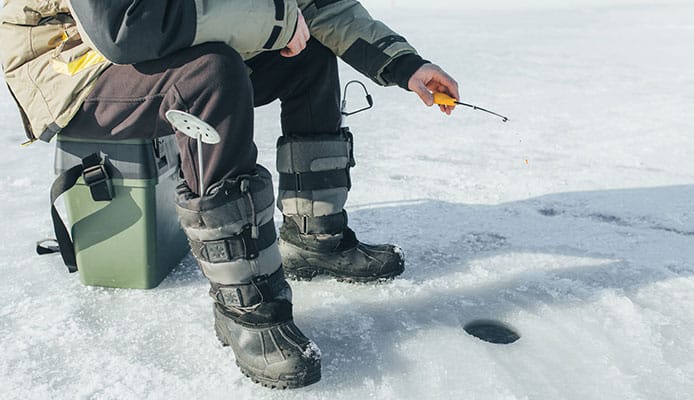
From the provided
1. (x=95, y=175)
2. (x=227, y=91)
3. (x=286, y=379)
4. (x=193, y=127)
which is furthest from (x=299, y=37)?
(x=286, y=379)

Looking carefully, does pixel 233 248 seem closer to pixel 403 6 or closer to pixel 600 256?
pixel 600 256

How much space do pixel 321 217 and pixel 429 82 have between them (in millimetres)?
452

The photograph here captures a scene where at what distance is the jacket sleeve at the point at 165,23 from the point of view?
1179 millimetres

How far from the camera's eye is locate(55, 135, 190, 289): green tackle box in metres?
1.56

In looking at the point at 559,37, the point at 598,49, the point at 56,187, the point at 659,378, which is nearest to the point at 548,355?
the point at 659,378

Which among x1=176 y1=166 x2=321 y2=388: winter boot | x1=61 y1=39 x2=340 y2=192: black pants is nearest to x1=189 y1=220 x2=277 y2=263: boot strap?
x1=176 y1=166 x2=321 y2=388: winter boot

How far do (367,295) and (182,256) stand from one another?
1.85ft

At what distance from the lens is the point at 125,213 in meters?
1.62

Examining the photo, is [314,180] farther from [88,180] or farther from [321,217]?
[88,180]

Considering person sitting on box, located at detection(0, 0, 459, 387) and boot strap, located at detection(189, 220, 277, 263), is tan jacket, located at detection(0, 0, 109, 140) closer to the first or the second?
person sitting on box, located at detection(0, 0, 459, 387)

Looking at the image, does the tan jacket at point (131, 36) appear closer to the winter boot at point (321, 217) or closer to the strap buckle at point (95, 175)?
the strap buckle at point (95, 175)

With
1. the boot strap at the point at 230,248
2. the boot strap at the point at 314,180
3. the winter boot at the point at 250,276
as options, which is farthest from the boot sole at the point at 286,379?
the boot strap at the point at 314,180

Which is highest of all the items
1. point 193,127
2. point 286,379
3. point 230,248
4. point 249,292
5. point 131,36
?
point 131,36

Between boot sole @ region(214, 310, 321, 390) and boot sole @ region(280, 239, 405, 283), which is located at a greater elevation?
boot sole @ region(280, 239, 405, 283)
